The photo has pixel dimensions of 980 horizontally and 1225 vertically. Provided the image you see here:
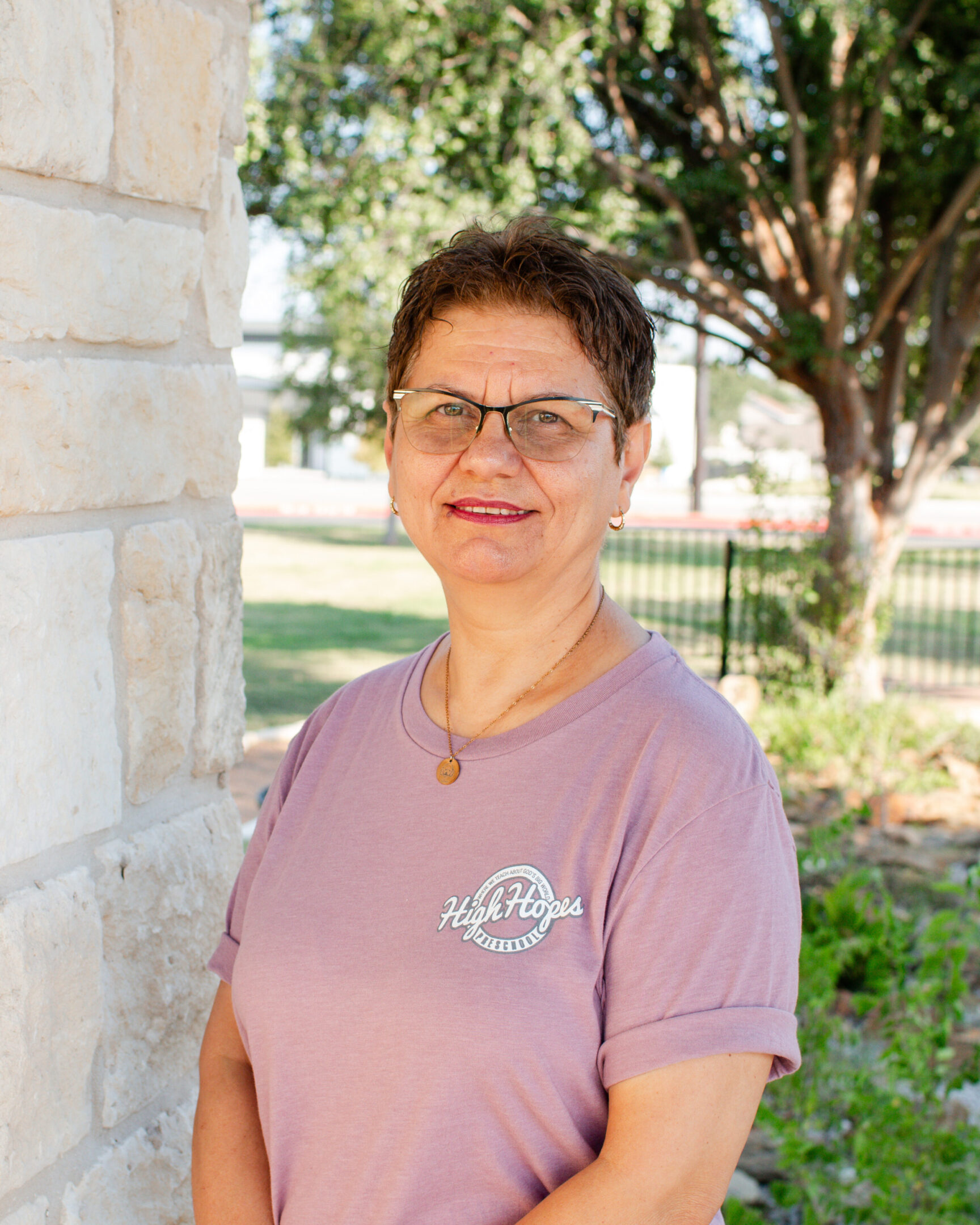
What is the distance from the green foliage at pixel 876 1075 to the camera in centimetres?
268

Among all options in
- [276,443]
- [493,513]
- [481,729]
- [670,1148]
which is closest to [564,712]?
[481,729]

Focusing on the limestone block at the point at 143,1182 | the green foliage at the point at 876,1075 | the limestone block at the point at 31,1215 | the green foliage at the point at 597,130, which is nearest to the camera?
the limestone block at the point at 31,1215

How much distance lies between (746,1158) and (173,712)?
257cm

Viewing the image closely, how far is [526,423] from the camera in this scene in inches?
56.4

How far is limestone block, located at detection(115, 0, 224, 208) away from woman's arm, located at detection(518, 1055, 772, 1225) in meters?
1.18

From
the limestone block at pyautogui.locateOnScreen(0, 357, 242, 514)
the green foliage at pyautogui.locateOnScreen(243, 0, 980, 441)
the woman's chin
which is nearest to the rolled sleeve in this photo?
the woman's chin

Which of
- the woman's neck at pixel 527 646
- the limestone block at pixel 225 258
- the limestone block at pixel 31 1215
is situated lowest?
the limestone block at pixel 31 1215

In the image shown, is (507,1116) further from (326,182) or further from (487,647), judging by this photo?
(326,182)

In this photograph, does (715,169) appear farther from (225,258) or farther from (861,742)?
(225,258)

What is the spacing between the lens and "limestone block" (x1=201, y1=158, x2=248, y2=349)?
5.44 feet

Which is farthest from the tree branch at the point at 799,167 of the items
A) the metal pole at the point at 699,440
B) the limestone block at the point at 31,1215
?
the metal pole at the point at 699,440

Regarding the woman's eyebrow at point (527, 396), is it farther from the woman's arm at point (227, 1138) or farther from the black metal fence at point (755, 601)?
the black metal fence at point (755, 601)

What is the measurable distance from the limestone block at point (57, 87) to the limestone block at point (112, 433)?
0.71ft

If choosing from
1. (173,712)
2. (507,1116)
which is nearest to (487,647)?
(173,712)
